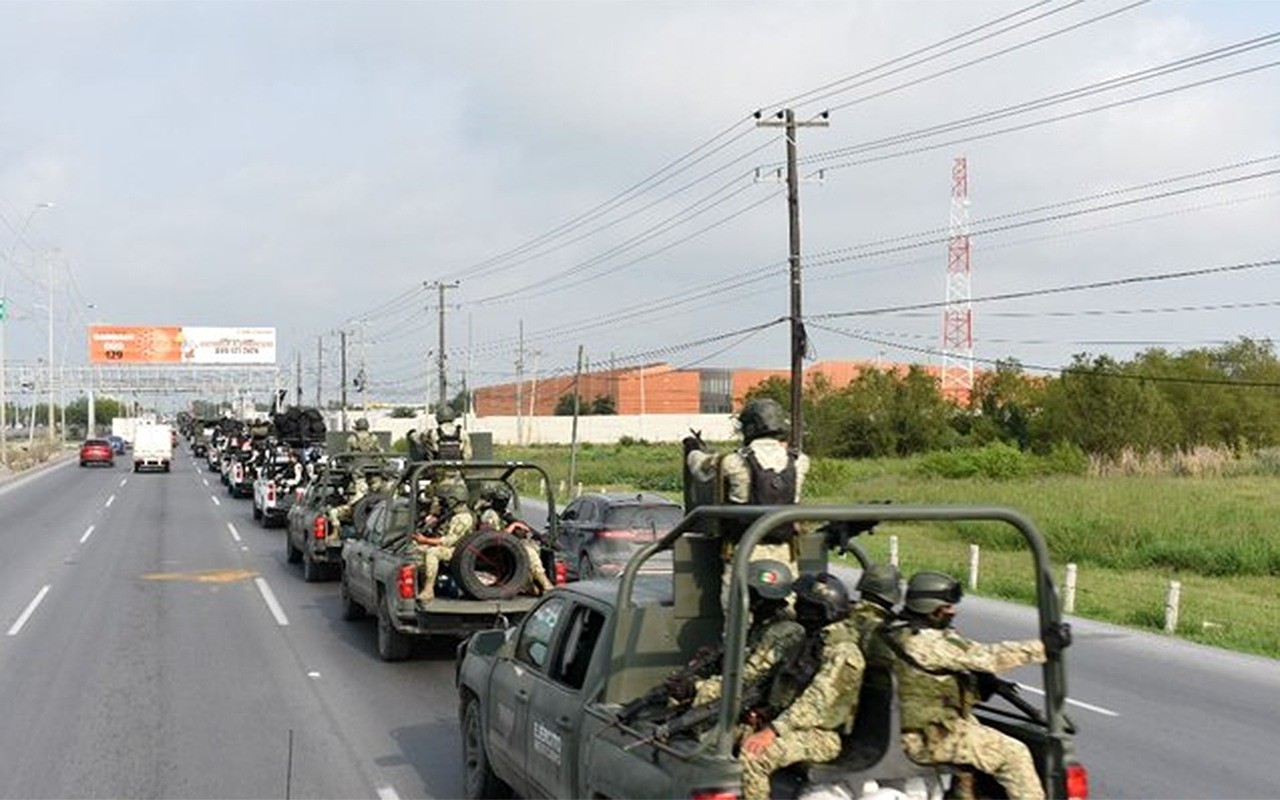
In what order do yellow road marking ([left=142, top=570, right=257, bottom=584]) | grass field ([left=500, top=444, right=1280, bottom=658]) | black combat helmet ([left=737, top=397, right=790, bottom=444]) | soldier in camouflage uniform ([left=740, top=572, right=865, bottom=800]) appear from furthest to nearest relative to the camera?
yellow road marking ([left=142, top=570, right=257, bottom=584]), grass field ([left=500, top=444, right=1280, bottom=658]), black combat helmet ([left=737, top=397, right=790, bottom=444]), soldier in camouflage uniform ([left=740, top=572, right=865, bottom=800])

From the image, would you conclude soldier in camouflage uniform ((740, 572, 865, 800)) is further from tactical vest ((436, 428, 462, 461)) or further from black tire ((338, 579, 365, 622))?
tactical vest ((436, 428, 462, 461))

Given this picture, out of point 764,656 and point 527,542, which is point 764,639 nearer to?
point 764,656

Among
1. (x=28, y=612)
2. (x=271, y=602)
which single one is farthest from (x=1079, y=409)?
(x=28, y=612)

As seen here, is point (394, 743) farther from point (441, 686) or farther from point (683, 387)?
point (683, 387)

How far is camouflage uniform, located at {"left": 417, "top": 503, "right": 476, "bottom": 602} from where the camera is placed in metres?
12.7

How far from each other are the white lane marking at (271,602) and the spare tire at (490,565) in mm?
3983

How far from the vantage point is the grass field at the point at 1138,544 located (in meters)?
19.0

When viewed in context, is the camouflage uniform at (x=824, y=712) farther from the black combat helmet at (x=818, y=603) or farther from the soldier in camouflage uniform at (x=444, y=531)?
the soldier in camouflage uniform at (x=444, y=531)

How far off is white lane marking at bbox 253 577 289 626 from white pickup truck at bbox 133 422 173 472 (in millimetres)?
48827

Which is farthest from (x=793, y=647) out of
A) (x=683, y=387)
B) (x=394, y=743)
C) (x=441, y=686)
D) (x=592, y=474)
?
(x=683, y=387)

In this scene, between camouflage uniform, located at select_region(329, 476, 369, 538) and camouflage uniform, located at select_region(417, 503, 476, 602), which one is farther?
Answer: camouflage uniform, located at select_region(329, 476, 369, 538)

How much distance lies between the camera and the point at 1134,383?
65750 millimetres

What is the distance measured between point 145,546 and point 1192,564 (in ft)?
63.0

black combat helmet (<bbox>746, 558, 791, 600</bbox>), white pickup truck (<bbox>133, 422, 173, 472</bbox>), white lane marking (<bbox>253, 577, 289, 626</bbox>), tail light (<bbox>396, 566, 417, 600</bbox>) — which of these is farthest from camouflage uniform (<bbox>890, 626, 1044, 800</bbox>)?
white pickup truck (<bbox>133, 422, 173, 472</bbox>)
